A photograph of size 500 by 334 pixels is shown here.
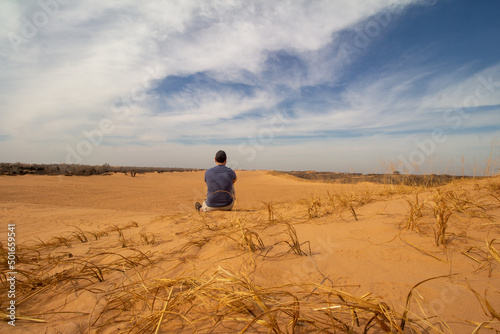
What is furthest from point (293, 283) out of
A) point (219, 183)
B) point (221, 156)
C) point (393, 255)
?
point (221, 156)

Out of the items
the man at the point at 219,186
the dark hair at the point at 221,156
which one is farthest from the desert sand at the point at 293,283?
the dark hair at the point at 221,156

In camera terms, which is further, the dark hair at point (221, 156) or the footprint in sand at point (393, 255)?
the dark hair at point (221, 156)

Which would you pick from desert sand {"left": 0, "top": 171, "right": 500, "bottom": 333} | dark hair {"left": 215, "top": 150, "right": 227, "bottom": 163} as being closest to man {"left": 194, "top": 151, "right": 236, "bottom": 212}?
dark hair {"left": 215, "top": 150, "right": 227, "bottom": 163}

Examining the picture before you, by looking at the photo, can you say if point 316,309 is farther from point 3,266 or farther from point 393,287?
point 3,266

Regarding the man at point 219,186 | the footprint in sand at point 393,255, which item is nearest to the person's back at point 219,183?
the man at point 219,186

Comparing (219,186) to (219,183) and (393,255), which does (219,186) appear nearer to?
(219,183)

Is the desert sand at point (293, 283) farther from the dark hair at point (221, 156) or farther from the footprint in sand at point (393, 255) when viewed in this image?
the dark hair at point (221, 156)

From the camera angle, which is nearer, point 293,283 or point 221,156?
point 293,283

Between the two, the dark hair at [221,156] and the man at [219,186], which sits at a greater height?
the dark hair at [221,156]

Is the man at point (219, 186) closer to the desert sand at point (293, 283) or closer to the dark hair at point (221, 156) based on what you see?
the dark hair at point (221, 156)

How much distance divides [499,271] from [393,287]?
71 cm

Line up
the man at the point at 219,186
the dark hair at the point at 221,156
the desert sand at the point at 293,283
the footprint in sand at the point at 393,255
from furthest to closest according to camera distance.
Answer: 1. the dark hair at the point at 221,156
2. the man at the point at 219,186
3. the footprint in sand at the point at 393,255
4. the desert sand at the point at 293,283

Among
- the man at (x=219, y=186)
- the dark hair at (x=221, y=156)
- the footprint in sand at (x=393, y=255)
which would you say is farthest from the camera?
the dark hair at (x=221, y=156)

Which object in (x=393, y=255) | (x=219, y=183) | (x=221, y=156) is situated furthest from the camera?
(x=221, y=156)
